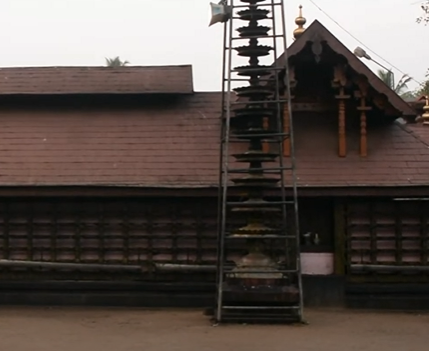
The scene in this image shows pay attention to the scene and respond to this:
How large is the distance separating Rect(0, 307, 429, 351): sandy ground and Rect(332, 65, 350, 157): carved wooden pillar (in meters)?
2.78

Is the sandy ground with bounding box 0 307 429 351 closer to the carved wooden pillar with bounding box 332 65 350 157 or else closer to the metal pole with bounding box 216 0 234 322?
the metal pole with bounding box 216 0 234 322

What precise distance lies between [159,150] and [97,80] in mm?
2336

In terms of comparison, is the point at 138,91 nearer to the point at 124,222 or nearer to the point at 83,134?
the point at 83,134

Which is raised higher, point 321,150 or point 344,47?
point 344,47

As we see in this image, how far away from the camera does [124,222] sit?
13789 mm

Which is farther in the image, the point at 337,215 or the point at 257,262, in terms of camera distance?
the point at 337,215

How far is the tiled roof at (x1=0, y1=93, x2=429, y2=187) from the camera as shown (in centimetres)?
1357

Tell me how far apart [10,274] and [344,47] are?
264 inches

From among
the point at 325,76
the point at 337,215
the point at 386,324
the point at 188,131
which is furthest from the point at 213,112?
the point at 386,324

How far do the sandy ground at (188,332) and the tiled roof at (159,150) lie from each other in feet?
6.96

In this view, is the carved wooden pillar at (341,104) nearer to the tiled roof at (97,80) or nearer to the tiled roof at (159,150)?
the tiled roof at (159,150)

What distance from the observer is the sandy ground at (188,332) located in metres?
9.68

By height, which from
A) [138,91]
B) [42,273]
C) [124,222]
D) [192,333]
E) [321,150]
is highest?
[138,91]

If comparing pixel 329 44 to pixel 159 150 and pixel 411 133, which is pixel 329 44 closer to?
pixel 411 133
